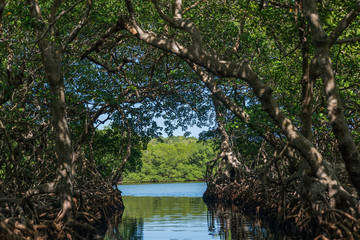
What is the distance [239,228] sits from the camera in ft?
40.9

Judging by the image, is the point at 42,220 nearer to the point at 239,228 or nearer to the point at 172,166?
the point at 239,228

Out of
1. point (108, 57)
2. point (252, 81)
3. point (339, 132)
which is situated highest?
point (108, 57)

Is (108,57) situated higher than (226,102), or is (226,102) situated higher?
(108,57)

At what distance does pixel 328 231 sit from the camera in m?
8.08

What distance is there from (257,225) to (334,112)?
7.05 meters

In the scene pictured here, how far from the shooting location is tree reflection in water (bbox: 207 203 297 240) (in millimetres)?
10812

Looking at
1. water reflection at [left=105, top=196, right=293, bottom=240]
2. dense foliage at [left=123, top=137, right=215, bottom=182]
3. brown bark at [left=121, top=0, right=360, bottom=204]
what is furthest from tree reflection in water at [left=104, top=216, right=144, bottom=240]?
dense foliage at [left=123, top=137, right=215, bottom=182]

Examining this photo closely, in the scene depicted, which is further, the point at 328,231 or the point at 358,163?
the point at 328,231

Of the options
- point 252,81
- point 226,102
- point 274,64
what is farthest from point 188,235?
point 274,64

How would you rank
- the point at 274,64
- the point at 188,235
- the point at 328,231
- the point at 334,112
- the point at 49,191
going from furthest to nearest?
the point at 274,64
the point at 188,235
the point at 49,191
the point at 328,231
the point at 334,112

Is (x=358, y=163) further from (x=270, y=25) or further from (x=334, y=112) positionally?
(x=270, y=25)

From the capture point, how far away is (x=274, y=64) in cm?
1450

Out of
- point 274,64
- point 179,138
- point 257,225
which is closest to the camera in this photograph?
point 257,225

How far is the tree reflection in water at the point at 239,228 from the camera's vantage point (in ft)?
35.5
